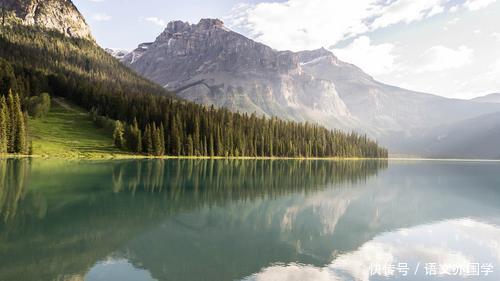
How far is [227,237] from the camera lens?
1166 inches

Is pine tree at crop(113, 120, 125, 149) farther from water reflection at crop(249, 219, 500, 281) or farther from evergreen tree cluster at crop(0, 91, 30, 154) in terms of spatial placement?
water reflection at crop(249, 219, 500, 281)

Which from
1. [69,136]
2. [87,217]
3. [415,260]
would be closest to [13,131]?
[69,136]

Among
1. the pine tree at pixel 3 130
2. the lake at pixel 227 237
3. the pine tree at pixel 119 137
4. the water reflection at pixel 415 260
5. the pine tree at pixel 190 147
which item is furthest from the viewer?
the pine tree at pixel 190 147

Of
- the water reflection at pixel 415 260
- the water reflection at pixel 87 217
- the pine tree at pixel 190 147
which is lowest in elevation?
the water reflection at pixel 415 260

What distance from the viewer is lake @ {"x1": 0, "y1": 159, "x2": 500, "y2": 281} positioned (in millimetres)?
21672

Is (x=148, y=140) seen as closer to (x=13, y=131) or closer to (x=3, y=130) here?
(x=13, y=131)

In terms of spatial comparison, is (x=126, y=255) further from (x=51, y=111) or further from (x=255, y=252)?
(x=51, y=111)

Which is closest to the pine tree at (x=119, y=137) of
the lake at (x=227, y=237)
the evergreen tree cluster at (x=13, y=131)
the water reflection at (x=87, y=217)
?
the evergreen tree cluster at (x=13, y=131)

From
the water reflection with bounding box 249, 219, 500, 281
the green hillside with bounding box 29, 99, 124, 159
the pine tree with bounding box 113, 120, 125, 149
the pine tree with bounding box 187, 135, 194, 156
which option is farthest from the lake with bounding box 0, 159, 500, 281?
the pine tree with bounding box 187, 135, 194, 156

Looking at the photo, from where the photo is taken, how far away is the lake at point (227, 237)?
2167 cm

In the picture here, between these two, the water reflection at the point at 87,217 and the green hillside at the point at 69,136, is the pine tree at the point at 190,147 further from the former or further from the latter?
the water reflection at the point at 87,217

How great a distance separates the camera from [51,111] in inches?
7544

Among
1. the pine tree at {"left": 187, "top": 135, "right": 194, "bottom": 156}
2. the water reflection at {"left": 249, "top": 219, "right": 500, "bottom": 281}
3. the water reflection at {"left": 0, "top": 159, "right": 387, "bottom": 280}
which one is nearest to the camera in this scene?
the water reflection at {"left": 0, "top": 159, "right": 387, "bottom": 280}

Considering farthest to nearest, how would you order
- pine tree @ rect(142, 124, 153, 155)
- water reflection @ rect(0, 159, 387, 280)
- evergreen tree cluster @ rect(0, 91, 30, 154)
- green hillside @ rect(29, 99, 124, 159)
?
pine tree @ rect(142, 124, 153, 155)
green hillside @ rect(29, 99, 124, 159)
evergreen tree cluster @ rect(0, 91, 30, 154)
water reflection @ rect(0, 159, 387, 280)
